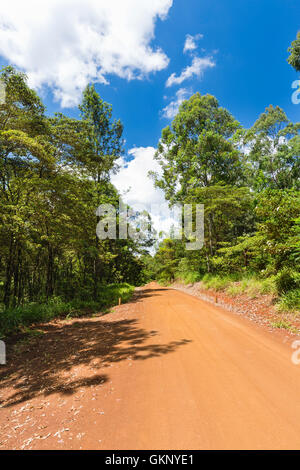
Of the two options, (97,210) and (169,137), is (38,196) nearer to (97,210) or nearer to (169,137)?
(97,210)

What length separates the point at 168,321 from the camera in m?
7.53

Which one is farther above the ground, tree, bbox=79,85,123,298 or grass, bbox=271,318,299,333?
tree, bbox=79,85,123,298

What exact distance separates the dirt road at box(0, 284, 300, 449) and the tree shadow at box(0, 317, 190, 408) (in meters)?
0.03

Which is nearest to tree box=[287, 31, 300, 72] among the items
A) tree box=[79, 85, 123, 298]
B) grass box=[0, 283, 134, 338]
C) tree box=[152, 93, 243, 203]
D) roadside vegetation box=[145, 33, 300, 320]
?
roadside vegetation box=[145, 33, 300, 320]

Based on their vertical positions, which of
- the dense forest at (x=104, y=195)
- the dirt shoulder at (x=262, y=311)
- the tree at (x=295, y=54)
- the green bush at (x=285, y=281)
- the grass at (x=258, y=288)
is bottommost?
the dirt shoulder at (x=262, y=311)

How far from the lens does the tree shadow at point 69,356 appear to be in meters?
3.94

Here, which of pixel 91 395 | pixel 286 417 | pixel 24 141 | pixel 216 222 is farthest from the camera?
pixel 216 222

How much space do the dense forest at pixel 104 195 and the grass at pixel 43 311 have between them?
69 mm

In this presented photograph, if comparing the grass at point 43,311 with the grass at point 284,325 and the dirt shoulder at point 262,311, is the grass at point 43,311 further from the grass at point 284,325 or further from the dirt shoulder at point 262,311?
the grass at point 284,325

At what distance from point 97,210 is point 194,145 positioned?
11606mm

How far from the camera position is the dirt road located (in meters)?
2.40

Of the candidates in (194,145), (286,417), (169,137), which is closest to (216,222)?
(194,145)

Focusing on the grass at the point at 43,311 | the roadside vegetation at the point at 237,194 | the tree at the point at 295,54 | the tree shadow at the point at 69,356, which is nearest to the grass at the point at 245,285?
the roadside vegetation at the point at 237,194

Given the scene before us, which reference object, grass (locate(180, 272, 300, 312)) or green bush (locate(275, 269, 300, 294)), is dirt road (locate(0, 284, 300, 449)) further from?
green bush (locate(275, 269, 300, 294))
